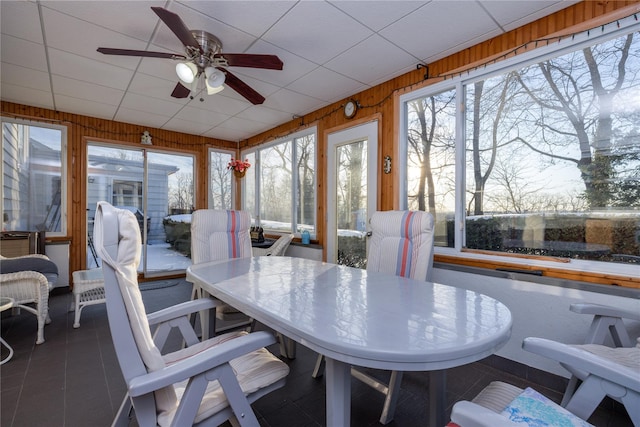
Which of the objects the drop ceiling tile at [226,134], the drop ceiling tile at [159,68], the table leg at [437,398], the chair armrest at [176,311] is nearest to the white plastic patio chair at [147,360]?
the chair armrest at [176,311]

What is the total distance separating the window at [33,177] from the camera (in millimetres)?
3861

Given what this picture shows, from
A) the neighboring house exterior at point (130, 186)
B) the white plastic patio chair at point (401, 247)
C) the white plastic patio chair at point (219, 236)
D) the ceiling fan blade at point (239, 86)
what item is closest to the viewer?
the white plastic patio chair at point (401, 247)

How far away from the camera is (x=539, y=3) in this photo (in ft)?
6.55

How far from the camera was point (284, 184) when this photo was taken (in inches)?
191

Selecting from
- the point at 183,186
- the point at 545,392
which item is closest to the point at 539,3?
the point at 545,392

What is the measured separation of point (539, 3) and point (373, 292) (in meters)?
2.32

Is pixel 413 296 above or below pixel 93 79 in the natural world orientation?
below

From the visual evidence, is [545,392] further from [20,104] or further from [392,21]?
[20,104]

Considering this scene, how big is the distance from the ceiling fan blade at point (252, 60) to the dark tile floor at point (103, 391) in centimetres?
234

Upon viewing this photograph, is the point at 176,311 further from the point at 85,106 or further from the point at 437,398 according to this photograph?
the point at 85,106

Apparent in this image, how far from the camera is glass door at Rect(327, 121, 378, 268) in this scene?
338 cm

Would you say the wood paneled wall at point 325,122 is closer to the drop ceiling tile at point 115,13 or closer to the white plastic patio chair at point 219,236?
the white plastic patio chair at point 219,236

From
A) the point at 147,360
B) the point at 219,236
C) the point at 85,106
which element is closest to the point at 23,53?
the point at 85,106

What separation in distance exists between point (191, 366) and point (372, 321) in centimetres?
61
